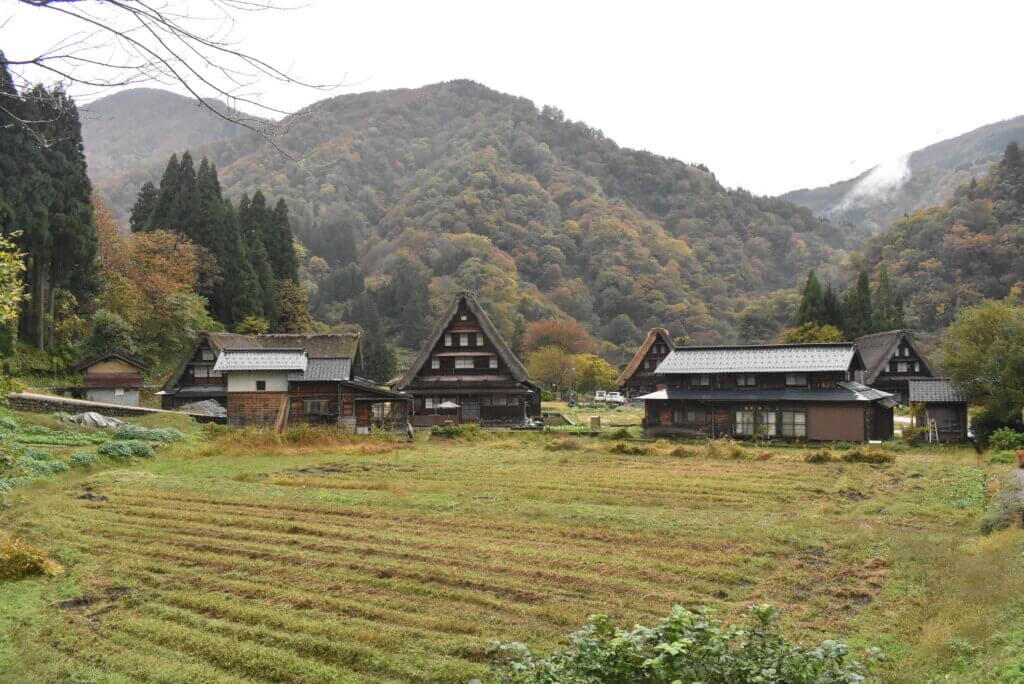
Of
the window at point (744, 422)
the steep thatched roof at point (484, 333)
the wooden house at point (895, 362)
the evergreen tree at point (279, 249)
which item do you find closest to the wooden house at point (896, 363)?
the wooden house at point (895, 362)

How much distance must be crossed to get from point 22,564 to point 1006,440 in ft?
95.4

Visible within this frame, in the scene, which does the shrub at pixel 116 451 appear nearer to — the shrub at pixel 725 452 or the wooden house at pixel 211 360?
the wooden house at pixel 211 360

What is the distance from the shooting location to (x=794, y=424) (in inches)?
1231

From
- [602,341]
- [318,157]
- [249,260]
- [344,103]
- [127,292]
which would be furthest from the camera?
[344,103]

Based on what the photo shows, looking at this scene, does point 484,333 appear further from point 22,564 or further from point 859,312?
point 859,312

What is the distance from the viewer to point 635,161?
131 m

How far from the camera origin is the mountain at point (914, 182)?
154m

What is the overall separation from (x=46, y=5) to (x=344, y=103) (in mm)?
156905

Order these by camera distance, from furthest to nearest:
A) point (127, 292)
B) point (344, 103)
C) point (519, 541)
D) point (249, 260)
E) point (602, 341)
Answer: point (344, 103), point (602, 341), point (249, 260), point (127, 292), point (519, 541)

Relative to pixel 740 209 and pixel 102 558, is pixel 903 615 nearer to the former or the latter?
pixel 102 558

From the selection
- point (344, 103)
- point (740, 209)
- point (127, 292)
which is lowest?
point (127, 292)

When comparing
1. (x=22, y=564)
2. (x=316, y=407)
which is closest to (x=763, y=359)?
(x=316, y=407)

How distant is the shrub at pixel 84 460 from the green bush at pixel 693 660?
17998mm

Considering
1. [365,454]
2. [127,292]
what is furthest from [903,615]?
[127,292]
